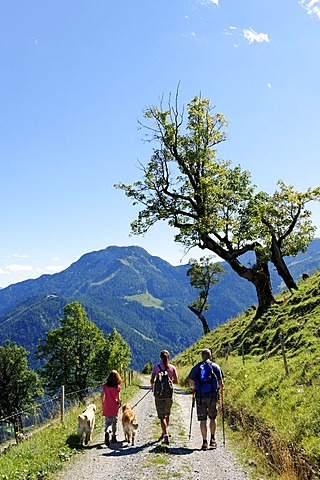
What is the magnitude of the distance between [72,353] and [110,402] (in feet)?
134

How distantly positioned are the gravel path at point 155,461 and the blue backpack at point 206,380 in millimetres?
1507

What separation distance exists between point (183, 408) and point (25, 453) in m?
8.43

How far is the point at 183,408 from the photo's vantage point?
1711cm

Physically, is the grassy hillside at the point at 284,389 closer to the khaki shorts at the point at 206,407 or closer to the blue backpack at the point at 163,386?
the khaki shorts at the point at 206,407

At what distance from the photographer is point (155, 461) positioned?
9070 mm

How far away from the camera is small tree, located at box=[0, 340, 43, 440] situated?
5269cm

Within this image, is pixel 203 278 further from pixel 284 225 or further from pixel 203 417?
pixel 203 417

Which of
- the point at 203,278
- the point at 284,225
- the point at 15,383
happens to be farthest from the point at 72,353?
the point at 284,225

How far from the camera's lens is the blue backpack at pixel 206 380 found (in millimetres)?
10312

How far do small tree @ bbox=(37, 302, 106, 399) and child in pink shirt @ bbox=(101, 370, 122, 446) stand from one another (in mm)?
38624

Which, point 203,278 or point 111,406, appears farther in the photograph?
point 203,278

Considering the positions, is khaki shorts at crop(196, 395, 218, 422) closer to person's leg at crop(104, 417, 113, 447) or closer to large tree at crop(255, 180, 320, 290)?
person's leg at crop(104, 417, 113, 447)

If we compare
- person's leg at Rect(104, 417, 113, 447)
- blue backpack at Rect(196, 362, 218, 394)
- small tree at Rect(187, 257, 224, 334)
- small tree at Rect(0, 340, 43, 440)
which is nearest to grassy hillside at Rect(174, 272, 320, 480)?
blue backpack at Rect(196, 362, 218, 394)

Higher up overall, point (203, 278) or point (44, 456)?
point (203, 278)
